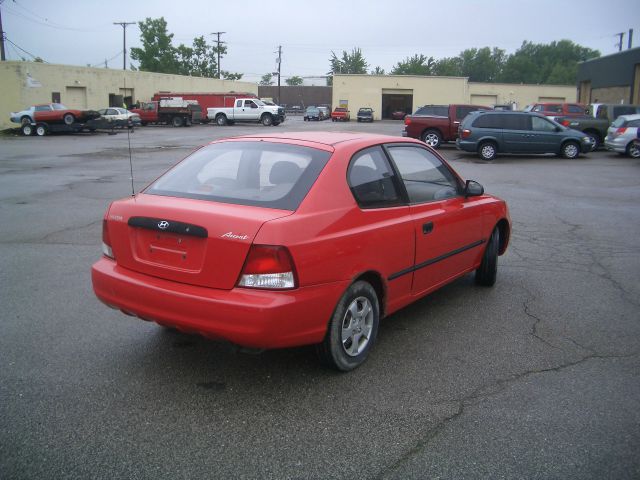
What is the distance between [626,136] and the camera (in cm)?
2103

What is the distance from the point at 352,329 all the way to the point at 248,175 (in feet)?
4.33

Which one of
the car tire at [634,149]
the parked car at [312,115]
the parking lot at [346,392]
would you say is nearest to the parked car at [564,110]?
the car tire at [634,149]

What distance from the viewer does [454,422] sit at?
11.0 feet

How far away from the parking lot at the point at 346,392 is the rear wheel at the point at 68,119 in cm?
3057

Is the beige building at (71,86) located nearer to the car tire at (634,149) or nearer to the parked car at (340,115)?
the parked car at (340,115)

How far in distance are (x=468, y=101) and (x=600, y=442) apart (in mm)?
62109

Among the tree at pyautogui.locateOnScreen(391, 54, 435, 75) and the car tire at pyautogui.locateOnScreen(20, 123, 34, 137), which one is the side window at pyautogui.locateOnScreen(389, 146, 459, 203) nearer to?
the car tire at pyautogui.locateOnScreen(20, 123, 34, 137)

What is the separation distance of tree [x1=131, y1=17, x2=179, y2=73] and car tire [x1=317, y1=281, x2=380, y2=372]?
80.9m

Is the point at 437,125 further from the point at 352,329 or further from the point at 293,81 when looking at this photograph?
the point at 293,81


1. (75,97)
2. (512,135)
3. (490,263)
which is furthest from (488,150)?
(75,97)

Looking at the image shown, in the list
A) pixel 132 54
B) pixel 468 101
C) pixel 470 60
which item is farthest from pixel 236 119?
pixel 470 60

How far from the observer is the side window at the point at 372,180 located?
4086 millimetres

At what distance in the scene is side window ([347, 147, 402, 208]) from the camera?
4086 mm

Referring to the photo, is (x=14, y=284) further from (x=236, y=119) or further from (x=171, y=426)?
(x=236, y=119)
